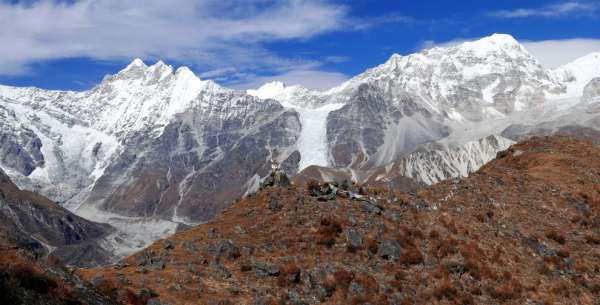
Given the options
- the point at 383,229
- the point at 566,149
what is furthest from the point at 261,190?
the point at 566,149

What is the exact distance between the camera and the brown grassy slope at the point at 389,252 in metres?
30.5

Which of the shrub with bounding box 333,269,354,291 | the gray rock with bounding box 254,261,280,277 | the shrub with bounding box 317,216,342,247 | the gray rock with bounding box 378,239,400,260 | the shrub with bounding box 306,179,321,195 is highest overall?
the shrub with bounding box 306,179,321,195

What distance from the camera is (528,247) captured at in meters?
36.2

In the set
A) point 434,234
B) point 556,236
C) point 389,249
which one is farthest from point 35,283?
point 556,236

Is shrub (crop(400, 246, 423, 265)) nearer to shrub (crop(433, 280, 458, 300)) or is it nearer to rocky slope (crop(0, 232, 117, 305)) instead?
shrub (crop(433, 280, 458, 300))

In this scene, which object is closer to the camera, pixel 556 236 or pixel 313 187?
pixel 556 236

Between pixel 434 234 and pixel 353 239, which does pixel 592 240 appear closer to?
pixel 434 234

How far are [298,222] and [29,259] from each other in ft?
55.3

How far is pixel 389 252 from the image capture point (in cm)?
3391

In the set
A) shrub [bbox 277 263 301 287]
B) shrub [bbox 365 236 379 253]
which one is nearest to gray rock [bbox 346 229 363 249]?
shrub [bbox 365 236 379 253]

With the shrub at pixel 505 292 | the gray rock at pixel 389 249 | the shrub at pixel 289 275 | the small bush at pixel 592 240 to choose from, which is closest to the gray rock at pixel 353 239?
the gray rock at pixel 389 249

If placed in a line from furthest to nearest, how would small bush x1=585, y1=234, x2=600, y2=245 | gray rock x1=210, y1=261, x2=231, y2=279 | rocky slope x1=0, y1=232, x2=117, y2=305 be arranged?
1. small bush x1=585, y1=234, x2=600, y2=245
2. gray rock x1=210, y1=261, x2=231, y2=279
3. rocky slope x1=0, y1=232, x2=117, y2=305

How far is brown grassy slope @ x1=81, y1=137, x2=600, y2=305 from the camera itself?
30.5m

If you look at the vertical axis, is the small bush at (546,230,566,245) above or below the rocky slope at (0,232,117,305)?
below
